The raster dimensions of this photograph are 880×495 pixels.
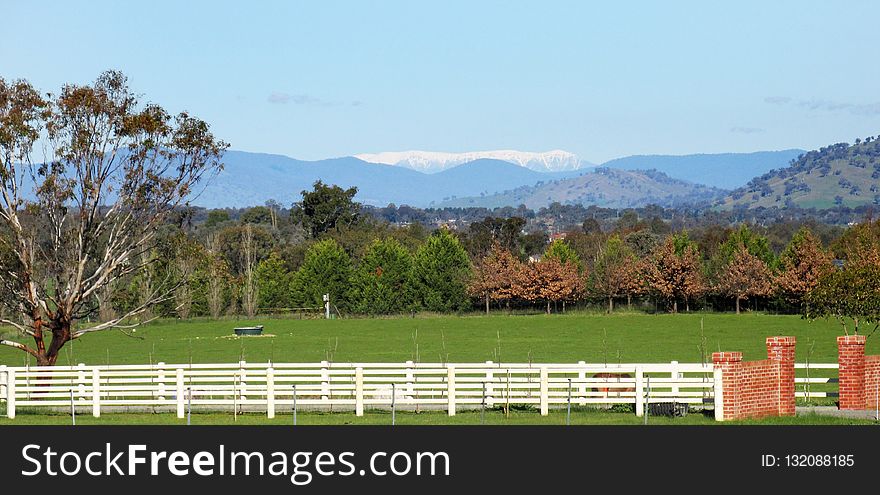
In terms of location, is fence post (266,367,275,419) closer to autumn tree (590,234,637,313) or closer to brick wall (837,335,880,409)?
brick wall (837,335,880,409)

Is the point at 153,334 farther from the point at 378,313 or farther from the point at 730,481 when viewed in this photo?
the point at 730,481

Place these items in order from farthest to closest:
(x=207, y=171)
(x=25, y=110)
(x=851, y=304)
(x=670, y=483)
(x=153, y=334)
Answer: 1. (x=153, y=334)
2. (x=207, y=171)
3. (x=25, y=110)
4. (x=851, y=304)
5. (x=670, y=483)

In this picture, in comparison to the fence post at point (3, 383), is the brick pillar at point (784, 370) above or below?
above

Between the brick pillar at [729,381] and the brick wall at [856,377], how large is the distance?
359 cm

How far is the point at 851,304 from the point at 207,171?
24600mm

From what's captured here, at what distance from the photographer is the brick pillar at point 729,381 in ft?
92.5

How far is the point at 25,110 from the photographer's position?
45.0 meters

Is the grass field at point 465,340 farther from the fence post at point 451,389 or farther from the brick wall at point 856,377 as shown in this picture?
the fence post at point 451,389

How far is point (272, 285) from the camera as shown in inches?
4259

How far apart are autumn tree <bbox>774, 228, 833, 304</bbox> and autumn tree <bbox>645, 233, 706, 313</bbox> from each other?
700 centimetres

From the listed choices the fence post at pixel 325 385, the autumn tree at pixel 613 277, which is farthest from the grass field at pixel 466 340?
the fence post at pixel 325 385

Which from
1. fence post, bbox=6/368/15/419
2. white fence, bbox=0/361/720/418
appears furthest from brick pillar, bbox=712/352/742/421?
fence post, bbox=6/368/15/419

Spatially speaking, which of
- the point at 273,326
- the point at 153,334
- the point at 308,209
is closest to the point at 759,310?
the point at 273,326

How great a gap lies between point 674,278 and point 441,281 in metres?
20.0
